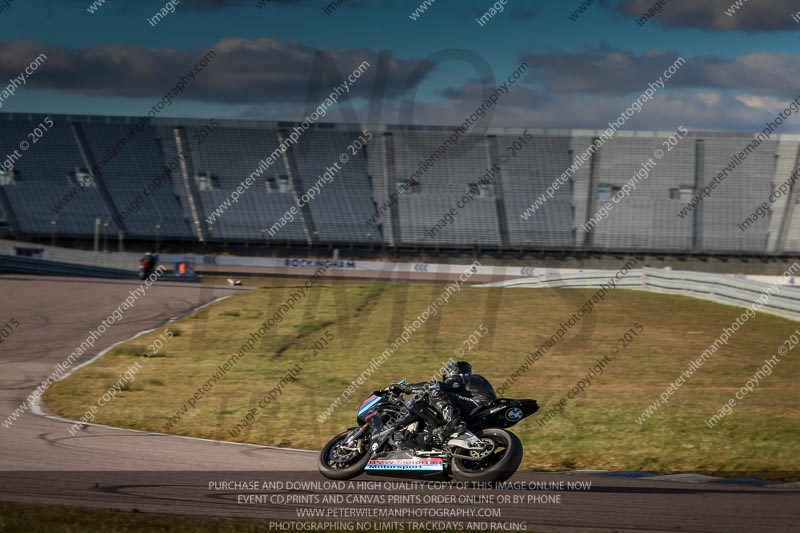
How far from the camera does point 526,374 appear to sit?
16.3 m

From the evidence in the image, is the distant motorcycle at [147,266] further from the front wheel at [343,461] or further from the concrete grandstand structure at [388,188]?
the front wheel at [343,461]

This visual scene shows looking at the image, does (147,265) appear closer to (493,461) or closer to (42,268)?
(42,268)

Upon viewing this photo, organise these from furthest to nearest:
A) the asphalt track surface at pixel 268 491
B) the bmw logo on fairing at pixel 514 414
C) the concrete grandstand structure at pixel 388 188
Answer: the concrete grandstand structure at pixel 388 188, the bmw logo on fairing at pixel 514 414, the asphalt track surface at pixel 268 491

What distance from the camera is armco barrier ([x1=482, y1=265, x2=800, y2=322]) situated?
21.0 metres

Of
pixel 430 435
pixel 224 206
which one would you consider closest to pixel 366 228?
pixel 224 206

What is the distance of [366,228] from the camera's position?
55.0 m

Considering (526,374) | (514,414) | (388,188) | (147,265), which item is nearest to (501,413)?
(514,414)

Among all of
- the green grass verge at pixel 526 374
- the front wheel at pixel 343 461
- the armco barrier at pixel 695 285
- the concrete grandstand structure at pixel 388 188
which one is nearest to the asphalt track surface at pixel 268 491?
the front wheel at pixel 343 461

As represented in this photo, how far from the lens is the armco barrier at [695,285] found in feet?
68.7

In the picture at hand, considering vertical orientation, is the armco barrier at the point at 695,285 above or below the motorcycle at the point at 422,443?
below

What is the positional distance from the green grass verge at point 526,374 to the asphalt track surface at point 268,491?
1.31m

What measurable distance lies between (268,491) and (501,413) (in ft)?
7.77

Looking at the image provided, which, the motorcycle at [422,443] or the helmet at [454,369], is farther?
the helmet at [454,369]

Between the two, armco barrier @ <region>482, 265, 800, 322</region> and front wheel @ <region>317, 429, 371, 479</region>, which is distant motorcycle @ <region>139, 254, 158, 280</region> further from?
front wheel @ <region>317, 429, 371, 479</region>
